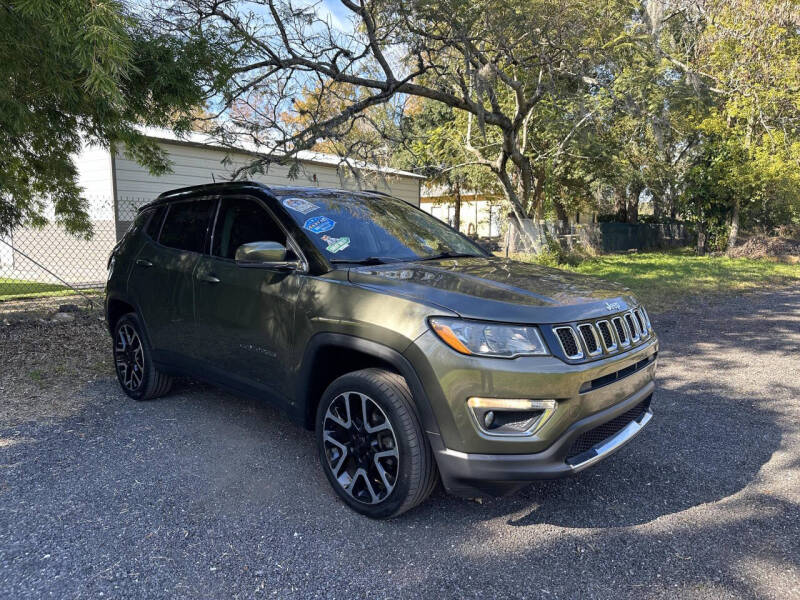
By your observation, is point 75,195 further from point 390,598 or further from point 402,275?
point 390,598

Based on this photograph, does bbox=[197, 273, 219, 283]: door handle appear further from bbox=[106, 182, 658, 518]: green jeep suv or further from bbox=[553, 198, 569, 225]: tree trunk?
bbox=[553, 198, 569, 225]: tree trunk

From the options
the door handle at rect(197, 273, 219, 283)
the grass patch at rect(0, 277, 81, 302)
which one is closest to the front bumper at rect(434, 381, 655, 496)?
the door handle at rect(197, 273, 219, 283)

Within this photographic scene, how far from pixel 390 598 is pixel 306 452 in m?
1.57

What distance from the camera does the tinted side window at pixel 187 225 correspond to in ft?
13.8


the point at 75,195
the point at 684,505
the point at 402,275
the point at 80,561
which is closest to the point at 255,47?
the point at 75,195

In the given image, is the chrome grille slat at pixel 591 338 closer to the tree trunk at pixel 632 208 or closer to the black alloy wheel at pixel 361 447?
the black alloy wheel at pixel 361 447

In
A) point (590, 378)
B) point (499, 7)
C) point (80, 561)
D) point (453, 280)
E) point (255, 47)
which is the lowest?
point (80, 561)

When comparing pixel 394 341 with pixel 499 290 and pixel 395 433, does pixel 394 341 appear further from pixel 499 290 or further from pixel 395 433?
pixel 499 290

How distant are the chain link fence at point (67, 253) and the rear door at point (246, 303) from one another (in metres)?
8.35

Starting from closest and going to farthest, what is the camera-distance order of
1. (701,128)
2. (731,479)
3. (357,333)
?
1. (357,333)
2. (731,479)
3. (701,128)

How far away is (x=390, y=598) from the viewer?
234 cm

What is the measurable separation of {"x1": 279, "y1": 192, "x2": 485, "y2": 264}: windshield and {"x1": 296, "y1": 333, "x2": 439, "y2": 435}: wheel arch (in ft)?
1.99

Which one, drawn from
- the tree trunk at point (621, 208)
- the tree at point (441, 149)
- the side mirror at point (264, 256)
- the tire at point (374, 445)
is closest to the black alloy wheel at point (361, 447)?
the tire at point (374, 445)

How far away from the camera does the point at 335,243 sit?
3516mm
